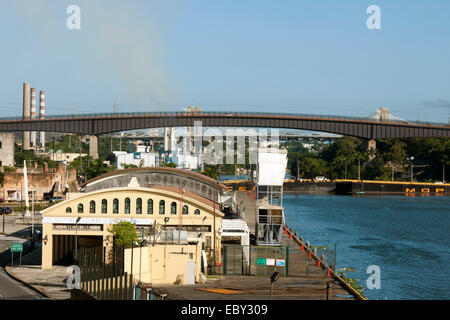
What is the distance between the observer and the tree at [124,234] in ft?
109

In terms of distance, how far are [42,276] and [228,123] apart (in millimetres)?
98329

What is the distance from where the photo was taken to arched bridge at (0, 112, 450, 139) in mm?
122125

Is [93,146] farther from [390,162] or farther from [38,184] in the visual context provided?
[390,162]

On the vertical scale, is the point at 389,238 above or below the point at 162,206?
below

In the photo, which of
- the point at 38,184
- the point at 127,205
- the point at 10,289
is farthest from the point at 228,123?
the point at 10,289

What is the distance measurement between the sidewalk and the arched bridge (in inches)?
3308

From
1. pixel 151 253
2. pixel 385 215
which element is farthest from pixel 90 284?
pixel 385 215

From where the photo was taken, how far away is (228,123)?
130m

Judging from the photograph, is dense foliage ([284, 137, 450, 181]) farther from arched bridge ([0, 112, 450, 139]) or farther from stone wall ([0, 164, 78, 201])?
stone wall ([0, 164, 78, 201])

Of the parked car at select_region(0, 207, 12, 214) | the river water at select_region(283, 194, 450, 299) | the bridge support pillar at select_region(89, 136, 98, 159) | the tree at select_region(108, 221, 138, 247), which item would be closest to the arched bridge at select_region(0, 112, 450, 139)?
the bridge support pillar at select_region(89, 136, 98, 159)

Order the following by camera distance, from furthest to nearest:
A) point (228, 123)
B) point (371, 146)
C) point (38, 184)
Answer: point (371, 146) → point (228, 123) → point (38, 184)

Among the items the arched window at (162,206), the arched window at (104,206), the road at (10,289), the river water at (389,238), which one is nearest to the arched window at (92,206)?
the arched window at (104,206)

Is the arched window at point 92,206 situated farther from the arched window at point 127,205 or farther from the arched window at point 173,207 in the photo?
the arched window at point 173,207

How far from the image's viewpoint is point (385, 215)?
3428 inches
